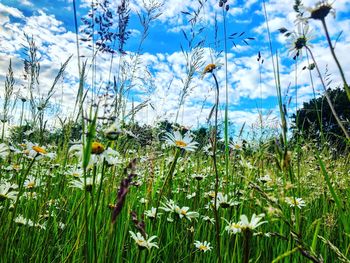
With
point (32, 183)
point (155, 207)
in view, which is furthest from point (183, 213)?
point (32, 183)

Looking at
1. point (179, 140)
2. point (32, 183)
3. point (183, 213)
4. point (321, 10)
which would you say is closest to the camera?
point (321, 10)

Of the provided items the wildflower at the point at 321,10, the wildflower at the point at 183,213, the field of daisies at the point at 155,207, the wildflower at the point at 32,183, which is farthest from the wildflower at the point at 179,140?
the wildflower at the point at 32,183

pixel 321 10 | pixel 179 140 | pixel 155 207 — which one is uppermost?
pixel 321 10

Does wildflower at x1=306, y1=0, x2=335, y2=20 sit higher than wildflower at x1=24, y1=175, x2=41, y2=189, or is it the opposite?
wildflower at x1=306, y1=0, x2=335, y2=20

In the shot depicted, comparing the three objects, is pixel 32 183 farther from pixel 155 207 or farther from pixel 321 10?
pixel 321 10

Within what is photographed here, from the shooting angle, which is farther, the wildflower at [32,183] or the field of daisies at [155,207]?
the wildflower at [32,183]

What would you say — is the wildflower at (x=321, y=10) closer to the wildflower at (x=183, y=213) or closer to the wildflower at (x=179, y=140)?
the wildflower at (x=179, y=140)

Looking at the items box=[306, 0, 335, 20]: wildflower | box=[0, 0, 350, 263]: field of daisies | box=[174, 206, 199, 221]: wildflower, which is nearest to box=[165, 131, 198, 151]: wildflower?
box=[0, 0, 350, 263]: field of daisies

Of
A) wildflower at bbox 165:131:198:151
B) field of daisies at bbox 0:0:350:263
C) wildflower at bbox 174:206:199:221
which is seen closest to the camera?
field of daisies at bbox 0:0:350:263

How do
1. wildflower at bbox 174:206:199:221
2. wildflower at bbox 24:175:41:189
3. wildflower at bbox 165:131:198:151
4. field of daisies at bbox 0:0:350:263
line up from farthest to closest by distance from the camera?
wildflower at bbox 24:175:41:189 → wildflower at bbox 174:206:199:221 → wildflower at bbox 165:131:198:151 → field of daisies at bbox 0:0:350:263

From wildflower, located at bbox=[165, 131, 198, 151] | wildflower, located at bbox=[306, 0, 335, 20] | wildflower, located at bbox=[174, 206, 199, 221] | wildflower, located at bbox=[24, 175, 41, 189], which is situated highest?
wildflower, located at bbox=[306, 0, 335, 20]

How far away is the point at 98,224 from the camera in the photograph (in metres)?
1.56

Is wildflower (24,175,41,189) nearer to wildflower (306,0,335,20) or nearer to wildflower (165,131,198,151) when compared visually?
wildflower (165,131,198,151)

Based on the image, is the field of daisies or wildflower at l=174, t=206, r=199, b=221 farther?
wildflower at l=174, t=206, r=199, b=221
